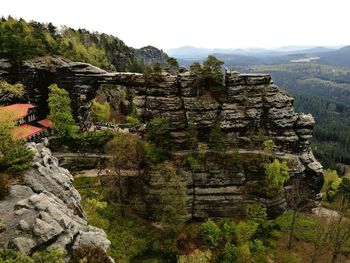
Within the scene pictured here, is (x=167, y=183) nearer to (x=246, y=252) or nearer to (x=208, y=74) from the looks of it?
(x=246, y=252)

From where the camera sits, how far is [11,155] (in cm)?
2727

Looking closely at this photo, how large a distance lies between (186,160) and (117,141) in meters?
11.6

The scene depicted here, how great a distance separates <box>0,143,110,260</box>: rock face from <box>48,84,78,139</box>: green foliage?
33.2 metres

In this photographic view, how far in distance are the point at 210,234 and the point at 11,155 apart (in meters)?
30.1

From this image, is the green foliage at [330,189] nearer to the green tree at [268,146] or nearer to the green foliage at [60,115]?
the green tree at [268,146]

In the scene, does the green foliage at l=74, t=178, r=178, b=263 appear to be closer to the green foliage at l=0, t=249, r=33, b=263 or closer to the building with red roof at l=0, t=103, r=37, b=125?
the building with red roof at l=0, t=103, r=37, b=125

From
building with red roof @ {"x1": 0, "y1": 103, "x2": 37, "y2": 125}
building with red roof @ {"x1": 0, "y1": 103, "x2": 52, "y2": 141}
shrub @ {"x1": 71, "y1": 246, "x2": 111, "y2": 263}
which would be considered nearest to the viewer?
shrub @ {"x1": 71, "y1": 246, "x2": 111, "y2": 263}

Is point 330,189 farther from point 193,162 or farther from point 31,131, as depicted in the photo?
point 31,131

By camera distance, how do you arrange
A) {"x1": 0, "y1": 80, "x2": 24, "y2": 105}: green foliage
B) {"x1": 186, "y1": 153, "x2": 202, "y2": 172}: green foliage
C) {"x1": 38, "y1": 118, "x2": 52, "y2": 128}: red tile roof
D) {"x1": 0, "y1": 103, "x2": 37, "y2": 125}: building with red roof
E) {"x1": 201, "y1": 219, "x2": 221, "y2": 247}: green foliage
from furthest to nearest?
{"x1": 38, "y1": 118, "x2": 52, "y2": 128}: red tile roof, {"x1": 0, "y1": 103, "x2": 37, "y2": 125}: building with red roof, {"x1": 186, "y1": 153, "x2": 202, "y2": 172}: green foliage, {"x1": 201, "y1": 219, "x2": 221, "y2": 247}: green foliage, {"x1": 0, "y1": 80, "x2": 24, "y2": 105}: green foliage

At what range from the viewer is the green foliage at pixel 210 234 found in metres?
46.8

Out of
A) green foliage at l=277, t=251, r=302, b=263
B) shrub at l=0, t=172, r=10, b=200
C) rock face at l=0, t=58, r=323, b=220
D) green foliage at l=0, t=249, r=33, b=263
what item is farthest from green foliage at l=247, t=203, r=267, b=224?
green foliage at l=0, t=249, r=33, b=263

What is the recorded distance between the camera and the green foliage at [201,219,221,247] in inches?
1842

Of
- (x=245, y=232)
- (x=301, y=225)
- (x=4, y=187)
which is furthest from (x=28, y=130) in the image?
(x=301, y=225)

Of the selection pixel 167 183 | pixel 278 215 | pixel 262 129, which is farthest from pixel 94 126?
pixel 278 215
